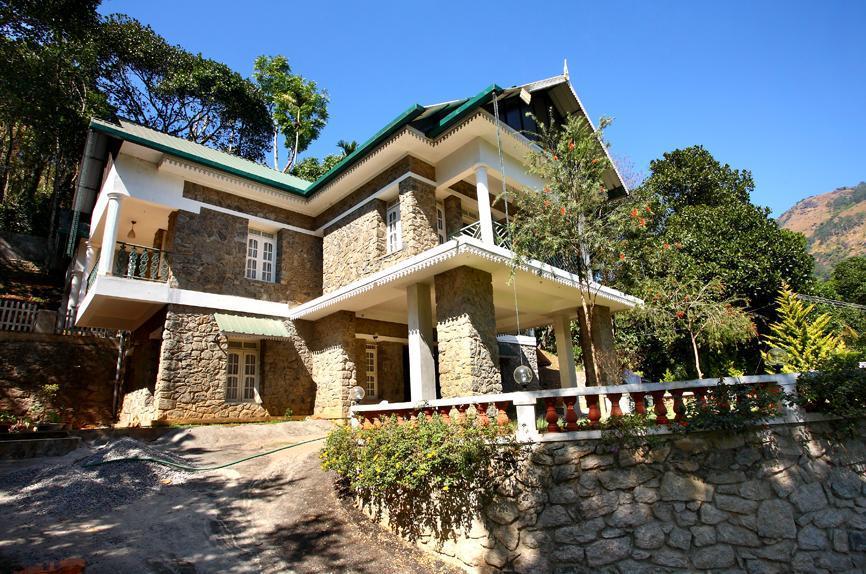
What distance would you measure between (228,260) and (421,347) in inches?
248

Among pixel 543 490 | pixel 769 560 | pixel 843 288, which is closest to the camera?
pixel 769 560

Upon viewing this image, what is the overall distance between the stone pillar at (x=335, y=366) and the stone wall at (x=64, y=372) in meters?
6.36

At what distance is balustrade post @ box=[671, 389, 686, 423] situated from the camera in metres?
5.27

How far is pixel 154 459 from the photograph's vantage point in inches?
282

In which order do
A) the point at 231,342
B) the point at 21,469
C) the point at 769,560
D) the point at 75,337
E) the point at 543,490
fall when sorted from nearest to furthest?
1. the point at 769,560
2. the point at 543,490
3. the point at 21,469
4. the point at 231,342
5. the point at 75,337

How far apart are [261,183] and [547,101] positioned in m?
8.63

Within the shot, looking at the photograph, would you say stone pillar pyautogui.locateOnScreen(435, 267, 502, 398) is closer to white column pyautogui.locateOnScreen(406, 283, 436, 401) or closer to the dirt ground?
white column pyautogui.locateOnScreen(406, 283, 436, 401)

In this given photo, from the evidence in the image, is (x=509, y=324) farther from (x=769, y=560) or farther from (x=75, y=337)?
(x=75, y=337)

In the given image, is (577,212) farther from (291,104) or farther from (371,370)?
(291,104)

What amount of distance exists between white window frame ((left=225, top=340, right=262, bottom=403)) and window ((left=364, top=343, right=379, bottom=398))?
301 cm

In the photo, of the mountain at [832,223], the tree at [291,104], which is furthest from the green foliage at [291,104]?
the mountain at [832,223]

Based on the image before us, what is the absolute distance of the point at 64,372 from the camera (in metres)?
12.7

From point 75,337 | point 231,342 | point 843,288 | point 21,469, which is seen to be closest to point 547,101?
point 231,342

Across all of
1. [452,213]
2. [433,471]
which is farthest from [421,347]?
[452,213]
